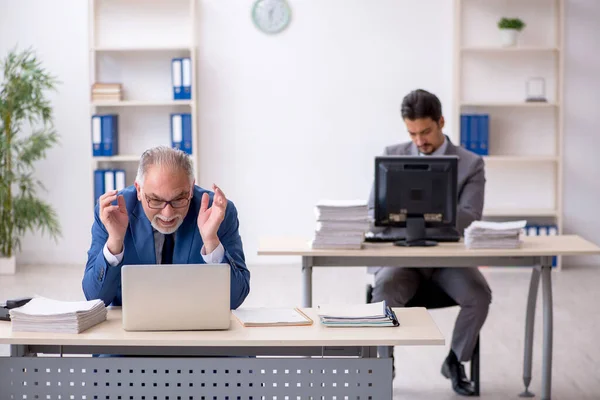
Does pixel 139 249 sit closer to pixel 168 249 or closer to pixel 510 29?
pixel 168 249

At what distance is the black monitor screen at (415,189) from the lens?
4445 mm

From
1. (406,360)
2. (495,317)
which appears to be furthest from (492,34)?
(406,360)

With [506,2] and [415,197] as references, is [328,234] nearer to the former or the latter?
[415,197]

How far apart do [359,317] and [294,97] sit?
5207 millimetres

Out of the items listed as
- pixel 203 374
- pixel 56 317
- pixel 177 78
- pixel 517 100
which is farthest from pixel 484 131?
pixel 56 317

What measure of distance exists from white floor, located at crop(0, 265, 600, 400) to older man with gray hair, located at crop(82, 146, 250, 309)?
1.73m

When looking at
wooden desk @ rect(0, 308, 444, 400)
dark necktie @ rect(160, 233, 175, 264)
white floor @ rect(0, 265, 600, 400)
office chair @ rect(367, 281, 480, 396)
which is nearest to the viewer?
wooden desk @ rect(0, 308, 444, 400)

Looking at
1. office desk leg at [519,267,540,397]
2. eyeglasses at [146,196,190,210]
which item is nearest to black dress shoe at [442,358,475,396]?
office desk leg at [519,267,540,397]

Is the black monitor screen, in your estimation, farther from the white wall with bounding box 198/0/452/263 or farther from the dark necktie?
the white wall with bounding box 198/0/452/263

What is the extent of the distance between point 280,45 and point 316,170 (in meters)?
1.06

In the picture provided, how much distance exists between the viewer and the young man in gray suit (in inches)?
177

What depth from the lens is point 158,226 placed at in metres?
3.12

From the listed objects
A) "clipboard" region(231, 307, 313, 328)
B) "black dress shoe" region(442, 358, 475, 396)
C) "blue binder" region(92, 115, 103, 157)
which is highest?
"blue binder" region(92, 115, 103, 157)

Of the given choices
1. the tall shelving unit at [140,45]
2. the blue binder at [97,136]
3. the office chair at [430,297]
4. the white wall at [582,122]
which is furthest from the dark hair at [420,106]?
the blue binder at [97,136]
